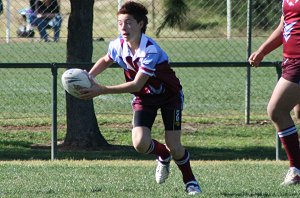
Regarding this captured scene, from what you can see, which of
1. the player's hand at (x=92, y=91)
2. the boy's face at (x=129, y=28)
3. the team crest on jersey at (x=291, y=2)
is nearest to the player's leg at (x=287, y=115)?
the team crest on jersey at (x=291, y=2)

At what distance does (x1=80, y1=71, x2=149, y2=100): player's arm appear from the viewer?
7.32 meters

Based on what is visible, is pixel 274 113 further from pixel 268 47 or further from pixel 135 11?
pixel 135 11

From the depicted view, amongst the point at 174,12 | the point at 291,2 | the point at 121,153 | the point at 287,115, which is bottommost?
the point at 121,153

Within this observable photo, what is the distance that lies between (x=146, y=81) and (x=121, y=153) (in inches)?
183

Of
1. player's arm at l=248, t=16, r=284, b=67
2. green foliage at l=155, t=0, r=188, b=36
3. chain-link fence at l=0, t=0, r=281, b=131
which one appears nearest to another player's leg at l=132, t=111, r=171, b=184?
player's arm at l=248, t=16, r=284, b=67

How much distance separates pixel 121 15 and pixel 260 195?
73.0 inches

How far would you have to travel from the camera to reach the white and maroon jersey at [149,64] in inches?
304

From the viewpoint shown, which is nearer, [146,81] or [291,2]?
[146,81]

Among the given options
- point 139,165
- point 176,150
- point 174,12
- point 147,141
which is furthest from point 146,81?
point 174,12

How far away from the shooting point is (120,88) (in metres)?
7.55

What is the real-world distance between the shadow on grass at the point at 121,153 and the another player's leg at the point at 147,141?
3500 millimetres

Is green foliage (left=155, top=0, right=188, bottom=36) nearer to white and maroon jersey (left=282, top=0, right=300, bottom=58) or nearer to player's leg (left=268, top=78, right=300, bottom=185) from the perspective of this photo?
white and maroon jersey (left=282, top=0, right=300, bottom=58)

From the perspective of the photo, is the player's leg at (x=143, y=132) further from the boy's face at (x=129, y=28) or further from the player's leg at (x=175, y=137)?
the boy's face at (x=129, y=28)

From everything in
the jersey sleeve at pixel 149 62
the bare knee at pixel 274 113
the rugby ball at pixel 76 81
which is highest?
the jersey sleeve at pixel 149 62
